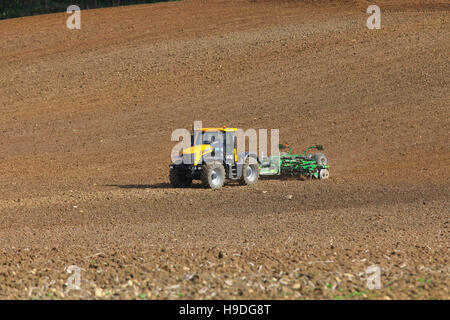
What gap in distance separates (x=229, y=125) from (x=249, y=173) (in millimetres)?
10102

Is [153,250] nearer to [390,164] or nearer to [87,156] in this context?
[390,164]

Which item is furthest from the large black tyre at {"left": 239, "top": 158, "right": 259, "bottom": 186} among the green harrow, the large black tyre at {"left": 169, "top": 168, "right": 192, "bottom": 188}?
the large black tyre at {"left": 169, "top": 168, "right": 192, "bottom": 188}

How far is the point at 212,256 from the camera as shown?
1103cm

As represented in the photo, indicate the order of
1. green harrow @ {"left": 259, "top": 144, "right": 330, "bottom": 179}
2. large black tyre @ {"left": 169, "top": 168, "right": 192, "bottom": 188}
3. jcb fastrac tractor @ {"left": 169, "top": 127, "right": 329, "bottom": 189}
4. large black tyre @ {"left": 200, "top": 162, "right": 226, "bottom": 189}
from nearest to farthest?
large black tyre @ {"left": 200, "top": 162, "right": 226, "bottom": 189}, jcb fastrac tractor @ {"left": 169, "top": 127, "right": 329, "bottom": 189}, large black tyre @ {"left": 169, "top": 168, "right": 192, "bottom": 188}, green harrow @ {"left": 259, "top": 144, "right": 330, "bottom": 179}

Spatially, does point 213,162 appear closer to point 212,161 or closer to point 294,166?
point 212,161

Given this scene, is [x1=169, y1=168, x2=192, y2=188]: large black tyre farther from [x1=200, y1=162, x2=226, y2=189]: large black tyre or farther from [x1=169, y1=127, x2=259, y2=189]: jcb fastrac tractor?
[x1=200, y1=162, x2=226, y2=189]: large black tyre

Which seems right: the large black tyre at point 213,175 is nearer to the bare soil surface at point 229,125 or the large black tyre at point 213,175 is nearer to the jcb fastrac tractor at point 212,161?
the jcb fastrac tractor at point 212,161

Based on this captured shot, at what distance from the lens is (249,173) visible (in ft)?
70.3

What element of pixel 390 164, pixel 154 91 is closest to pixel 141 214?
pixel 390 164

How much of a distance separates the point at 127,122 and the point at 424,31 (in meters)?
17.4

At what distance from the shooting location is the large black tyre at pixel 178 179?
822 inches

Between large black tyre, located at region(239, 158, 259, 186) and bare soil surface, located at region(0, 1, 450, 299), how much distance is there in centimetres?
36

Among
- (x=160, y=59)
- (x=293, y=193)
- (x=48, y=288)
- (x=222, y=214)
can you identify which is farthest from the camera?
(x=160, y=59)

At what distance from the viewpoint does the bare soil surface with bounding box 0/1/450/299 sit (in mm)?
10008
